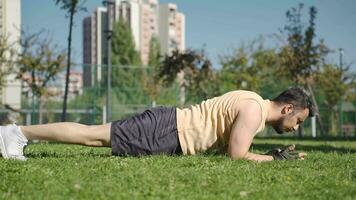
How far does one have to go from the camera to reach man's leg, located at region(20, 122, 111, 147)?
644cm

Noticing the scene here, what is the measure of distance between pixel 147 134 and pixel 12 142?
1.45 meters

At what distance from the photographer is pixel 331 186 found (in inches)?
191

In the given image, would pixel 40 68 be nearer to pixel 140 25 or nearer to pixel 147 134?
pixel 147 134

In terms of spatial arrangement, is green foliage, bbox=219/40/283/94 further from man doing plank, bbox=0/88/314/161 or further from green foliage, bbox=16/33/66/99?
man doing plank, bbox=0/88/314/161

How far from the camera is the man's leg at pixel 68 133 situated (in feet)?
21.1

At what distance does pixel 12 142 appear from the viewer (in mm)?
6340

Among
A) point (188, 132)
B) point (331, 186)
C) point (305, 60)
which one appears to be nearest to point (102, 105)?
point (305, 60)

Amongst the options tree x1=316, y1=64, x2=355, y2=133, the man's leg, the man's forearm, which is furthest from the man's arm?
tree x1=316, y1=64, x2=355, y2=133

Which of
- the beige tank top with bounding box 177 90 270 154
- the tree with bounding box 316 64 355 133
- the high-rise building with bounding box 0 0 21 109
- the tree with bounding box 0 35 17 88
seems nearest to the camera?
the beige tank top with bounding box 177 90 270 154

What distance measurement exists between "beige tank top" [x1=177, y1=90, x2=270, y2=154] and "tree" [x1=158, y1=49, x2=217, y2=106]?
20.1 m

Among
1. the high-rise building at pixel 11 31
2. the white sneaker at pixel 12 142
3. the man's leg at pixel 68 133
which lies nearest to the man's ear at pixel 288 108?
the man's leg at pixel 68 133

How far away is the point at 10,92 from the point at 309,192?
73.4 feet

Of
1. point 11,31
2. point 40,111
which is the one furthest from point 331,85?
point 11,31

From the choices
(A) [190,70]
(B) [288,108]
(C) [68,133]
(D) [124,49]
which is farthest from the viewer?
(D) [124,49]
